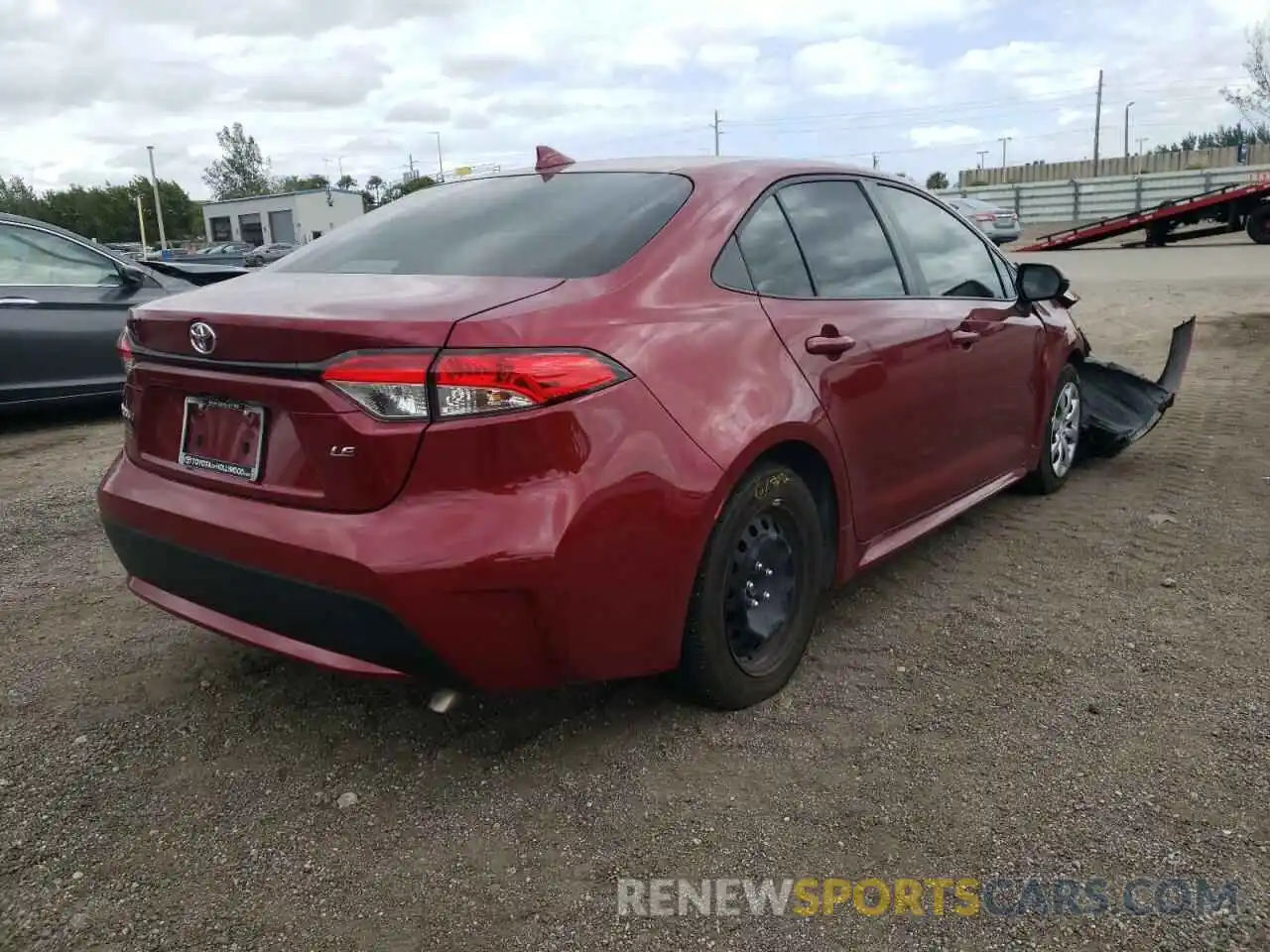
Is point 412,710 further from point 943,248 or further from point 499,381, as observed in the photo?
point 943,248

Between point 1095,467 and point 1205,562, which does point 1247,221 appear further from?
point 1205,562

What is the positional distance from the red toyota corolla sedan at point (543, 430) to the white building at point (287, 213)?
196ft

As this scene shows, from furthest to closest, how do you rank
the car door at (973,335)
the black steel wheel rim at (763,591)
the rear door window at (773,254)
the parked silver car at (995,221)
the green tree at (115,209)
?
the green tree at (115,209) < the parked silver car at (995,221) < the car door at (973,335) < the rear door window at (773,254) < the black steel wheel rim at (763,591)

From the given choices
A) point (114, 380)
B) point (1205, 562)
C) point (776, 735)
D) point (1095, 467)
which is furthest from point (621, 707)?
point (114, 380)

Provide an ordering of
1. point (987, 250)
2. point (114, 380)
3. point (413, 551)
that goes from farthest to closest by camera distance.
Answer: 1. point (114, 380)
2. point (987, 250)
3. point (413, 551)

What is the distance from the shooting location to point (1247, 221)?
20.2 meters

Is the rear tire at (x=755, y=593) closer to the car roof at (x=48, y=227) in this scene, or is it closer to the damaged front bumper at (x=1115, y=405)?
the damaged front bumper at (x=1115, y=405)

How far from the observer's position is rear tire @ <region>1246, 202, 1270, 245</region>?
19922mm

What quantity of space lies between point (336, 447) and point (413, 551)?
30cm

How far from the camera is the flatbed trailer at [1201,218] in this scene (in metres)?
19.8

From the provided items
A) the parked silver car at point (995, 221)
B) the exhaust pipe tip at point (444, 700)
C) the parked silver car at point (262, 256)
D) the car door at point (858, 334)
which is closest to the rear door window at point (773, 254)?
the car door at point (858, 334)

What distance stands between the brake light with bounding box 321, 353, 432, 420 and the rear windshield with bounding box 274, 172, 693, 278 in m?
0.49

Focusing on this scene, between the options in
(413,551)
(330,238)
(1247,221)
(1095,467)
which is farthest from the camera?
(1247,221)

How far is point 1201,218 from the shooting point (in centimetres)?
2075
